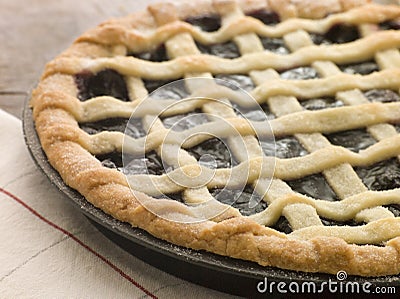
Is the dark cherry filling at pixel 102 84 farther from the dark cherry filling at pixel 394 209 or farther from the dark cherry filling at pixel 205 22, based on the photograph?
the dark cherry filling at pixel 394 209

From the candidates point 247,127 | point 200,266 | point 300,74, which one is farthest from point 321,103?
point 200,266

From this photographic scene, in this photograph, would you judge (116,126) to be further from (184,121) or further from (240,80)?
(240,80)

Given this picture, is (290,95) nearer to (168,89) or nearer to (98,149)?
(168,89)

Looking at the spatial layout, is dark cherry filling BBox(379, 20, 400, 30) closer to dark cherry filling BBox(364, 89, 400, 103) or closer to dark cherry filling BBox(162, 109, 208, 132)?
dark cherry filling BBox(364, 89, 400, 103)

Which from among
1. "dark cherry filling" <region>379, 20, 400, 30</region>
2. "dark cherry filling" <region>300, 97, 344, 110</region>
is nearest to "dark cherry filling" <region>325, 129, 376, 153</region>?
"dark cherry filling" <region>300, 97, 344, 110</region>

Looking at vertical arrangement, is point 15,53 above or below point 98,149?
below

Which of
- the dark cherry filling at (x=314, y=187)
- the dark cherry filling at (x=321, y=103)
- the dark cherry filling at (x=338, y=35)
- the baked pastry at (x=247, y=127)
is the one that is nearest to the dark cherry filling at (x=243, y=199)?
the baked pastry at (x=247, y=127)

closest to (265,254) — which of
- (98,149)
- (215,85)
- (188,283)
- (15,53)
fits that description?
(188,283)
